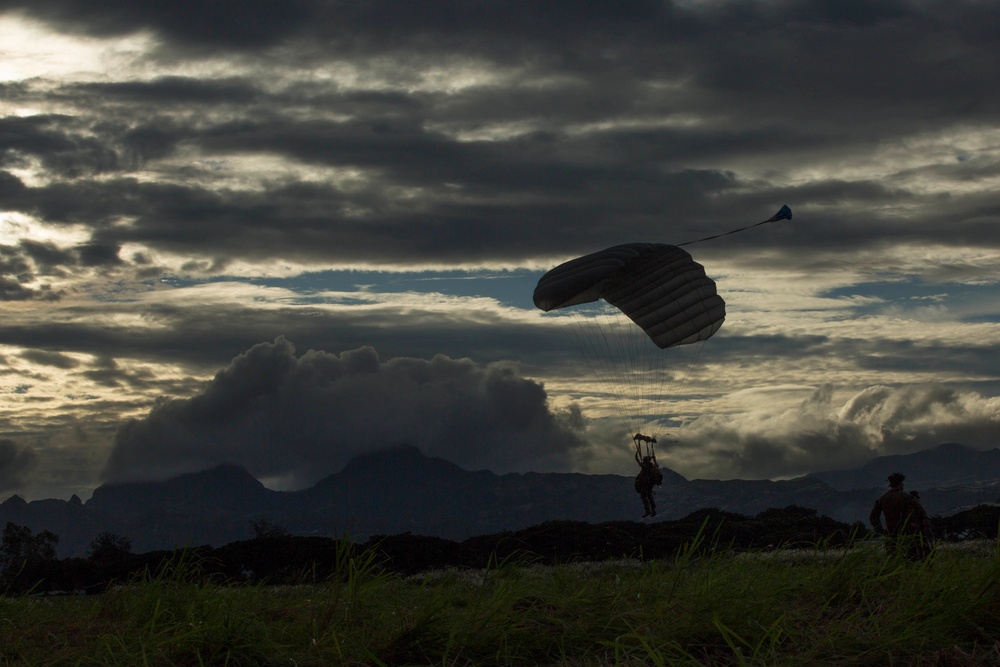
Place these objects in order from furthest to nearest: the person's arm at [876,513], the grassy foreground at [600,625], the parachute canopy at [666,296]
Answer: the parachute canopy at [666,296] < the person's arm at [876,513] < the grassy foreground at [600,625]

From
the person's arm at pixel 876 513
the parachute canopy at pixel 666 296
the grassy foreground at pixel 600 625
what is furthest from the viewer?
the parachute canopy at pixel 666 296

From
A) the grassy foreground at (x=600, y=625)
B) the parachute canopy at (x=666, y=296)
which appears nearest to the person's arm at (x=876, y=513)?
the grassy foreground at (x=600, y=625)

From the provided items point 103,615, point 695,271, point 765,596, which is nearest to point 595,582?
point 765,596

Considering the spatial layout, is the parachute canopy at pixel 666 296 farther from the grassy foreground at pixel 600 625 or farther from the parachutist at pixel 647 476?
the grassy foreground at pixel 600 625

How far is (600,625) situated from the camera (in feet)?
33.4

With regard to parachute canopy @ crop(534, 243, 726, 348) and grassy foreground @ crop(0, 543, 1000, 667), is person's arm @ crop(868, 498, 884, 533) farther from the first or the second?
parachute canopy @ crop(534, 243, 726, 348)

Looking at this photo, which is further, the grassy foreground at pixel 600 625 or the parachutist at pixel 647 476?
the parachutist at pixel 647 476

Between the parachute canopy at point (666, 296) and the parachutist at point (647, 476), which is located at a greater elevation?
the parachute canopy at point (666, 296)

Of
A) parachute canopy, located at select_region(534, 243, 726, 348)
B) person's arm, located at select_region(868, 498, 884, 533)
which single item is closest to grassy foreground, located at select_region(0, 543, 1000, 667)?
person's arm, located at select_region(868, 498, 884, 533)

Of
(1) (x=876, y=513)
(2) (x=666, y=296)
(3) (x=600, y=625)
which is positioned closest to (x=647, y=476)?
(2) (x=666, y=296)

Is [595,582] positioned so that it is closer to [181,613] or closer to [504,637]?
[504,637]

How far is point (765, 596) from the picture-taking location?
10562 mm

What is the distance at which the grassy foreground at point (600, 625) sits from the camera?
945cm

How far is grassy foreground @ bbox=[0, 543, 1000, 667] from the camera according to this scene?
9.45 metres
